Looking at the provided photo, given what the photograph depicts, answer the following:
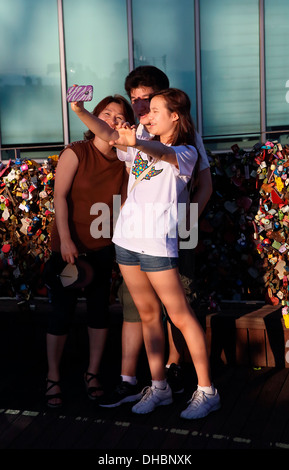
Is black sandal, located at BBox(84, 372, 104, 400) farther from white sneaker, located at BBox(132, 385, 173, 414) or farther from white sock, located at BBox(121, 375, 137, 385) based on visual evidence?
white sneaker, located at BBox(132, 385, 173, 414)

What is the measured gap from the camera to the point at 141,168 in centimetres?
346

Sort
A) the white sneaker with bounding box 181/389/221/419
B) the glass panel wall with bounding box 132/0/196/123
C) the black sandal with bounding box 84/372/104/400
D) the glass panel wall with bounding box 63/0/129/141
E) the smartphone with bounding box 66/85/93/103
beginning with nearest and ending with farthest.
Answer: the smartphone with bounding box 66/85/93/103
the white sneaker with bounding box 181/389/221/419
the black sandal with bounding box 84/372/104/400
the glass panel wall with bounding box 132/0/196/123
the glass panel wall with bounding box 63/0/129/141

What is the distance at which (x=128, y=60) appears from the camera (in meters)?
6.02

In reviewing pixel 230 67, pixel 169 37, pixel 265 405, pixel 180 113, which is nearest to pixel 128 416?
Result: pixel 265 405

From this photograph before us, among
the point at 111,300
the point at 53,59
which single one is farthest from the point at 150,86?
the point at 53,59

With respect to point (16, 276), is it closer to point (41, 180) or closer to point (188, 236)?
point (41, 180)

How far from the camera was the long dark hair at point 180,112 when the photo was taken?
133 inches

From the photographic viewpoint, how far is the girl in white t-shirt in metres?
3.38

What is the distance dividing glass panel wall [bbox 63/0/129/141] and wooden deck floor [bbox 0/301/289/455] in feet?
8.31

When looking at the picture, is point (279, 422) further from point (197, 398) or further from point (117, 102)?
point (117, 102)

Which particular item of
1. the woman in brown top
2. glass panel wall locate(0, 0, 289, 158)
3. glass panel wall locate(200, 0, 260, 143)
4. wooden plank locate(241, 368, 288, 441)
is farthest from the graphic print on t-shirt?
glass panel wall locate(200, 0, 260, 143)

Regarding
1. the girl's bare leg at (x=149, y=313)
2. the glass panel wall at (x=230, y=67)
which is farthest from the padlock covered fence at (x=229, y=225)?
the glass panel wall at (x=230, y=67)

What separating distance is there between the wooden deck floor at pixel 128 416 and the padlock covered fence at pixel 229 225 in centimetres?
59

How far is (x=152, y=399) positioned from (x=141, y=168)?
132 cm
